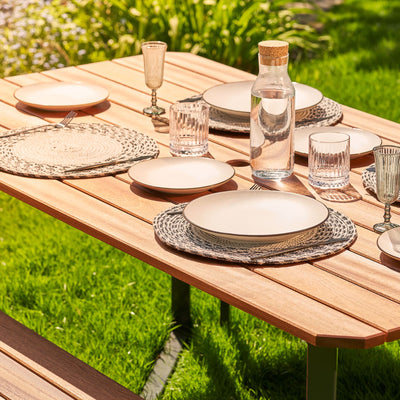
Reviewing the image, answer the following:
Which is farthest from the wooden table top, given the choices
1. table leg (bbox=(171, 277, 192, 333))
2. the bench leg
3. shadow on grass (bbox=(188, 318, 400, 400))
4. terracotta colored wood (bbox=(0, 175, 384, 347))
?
shadow on grass (bbox=(188, 318, 400, 400))

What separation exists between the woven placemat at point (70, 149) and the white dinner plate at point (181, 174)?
3.6 inches

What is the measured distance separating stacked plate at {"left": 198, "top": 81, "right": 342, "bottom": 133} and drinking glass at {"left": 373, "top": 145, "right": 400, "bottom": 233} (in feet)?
2.18

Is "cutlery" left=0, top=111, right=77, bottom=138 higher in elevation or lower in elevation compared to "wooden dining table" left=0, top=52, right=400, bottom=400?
higher

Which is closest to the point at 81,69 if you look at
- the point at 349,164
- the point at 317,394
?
the point at 349,164

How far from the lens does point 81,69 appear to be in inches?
126

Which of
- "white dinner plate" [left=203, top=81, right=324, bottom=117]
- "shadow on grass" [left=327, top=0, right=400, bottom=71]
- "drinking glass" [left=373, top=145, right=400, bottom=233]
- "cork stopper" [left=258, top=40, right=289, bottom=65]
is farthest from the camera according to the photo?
"shadow on grass" [left=327, top=0, right=400, bottom=71]

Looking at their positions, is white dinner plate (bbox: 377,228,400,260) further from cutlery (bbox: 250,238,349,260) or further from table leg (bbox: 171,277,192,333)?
table leg (bbox: 171,277,192,333)

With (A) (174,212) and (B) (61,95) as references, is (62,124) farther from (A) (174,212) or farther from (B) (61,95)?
(A) (174,212)

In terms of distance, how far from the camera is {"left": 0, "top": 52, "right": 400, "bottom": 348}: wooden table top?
1.57m

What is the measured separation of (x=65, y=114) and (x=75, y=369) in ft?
3.19

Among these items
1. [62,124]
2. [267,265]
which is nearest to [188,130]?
[62,124]

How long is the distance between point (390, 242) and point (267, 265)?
273 mm

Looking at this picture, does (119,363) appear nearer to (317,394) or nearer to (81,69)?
(81,69)

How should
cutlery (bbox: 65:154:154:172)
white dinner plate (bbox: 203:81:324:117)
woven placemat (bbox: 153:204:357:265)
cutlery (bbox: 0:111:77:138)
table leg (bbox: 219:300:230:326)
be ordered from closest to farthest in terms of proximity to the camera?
woven placemat (bbox: 153:204:357:265) < cutlery (bbox: 65:154:154:172) < cutlery (bbox: 0:111:77:138) < white dinner plate (bbox: 203:81:324:117) < table leg (bbox: 219:300:230:326)
